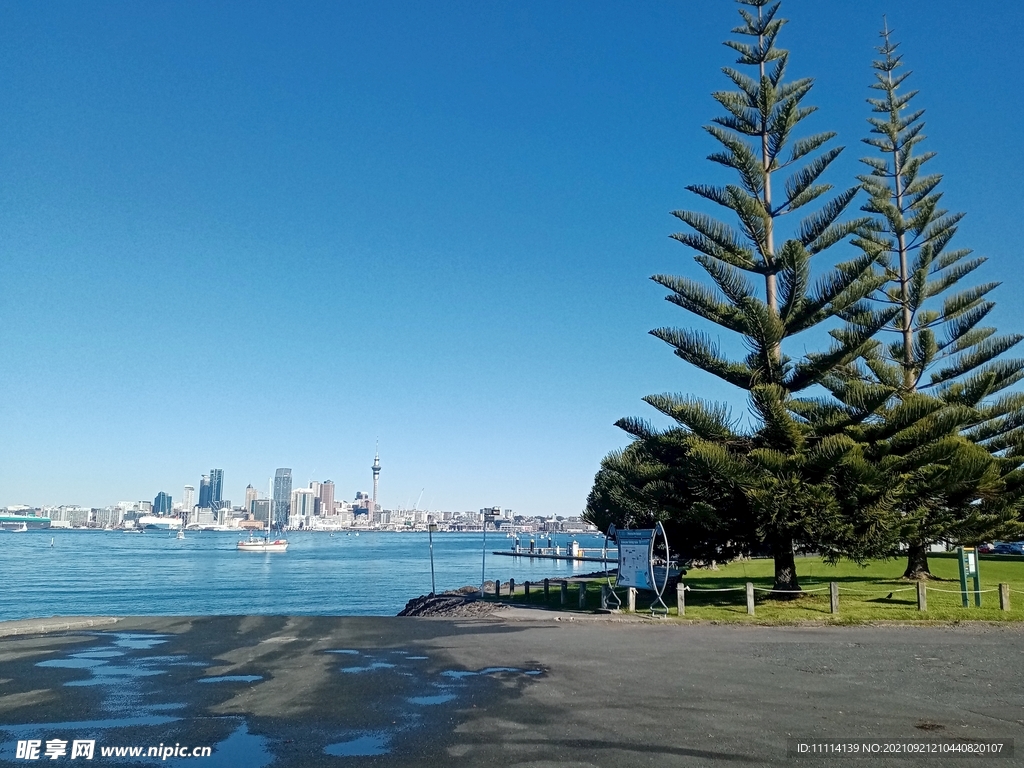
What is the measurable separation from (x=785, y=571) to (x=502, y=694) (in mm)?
14399

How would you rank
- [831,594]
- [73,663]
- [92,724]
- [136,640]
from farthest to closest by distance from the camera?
[831,594] < [136,640] < [73,663] < [92,724]

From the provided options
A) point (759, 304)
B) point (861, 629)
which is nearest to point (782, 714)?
point (861, 629)

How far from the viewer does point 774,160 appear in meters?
23.9

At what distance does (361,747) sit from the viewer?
6828 millimetres

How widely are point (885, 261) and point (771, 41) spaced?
9845 millimetres

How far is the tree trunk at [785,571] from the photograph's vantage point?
21.0 metres

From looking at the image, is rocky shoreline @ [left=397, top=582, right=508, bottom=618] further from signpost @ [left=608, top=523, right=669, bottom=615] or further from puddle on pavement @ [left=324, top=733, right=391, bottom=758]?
puddle on pavement @ [left=324, top=733, right=391, bottom=758]

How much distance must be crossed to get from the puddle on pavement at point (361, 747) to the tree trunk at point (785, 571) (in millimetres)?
15981

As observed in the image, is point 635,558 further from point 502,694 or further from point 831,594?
point 502,694

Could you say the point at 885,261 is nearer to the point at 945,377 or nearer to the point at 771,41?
the point at 945,377

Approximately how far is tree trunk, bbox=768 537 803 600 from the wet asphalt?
5772 millimetres

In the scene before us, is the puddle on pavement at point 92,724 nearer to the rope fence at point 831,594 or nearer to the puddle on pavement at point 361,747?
the puddle on pavement at point 361,747

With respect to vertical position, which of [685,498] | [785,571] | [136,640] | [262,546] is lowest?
[262,546]

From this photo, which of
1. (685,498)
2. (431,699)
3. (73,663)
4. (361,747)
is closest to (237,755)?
(361,747)
